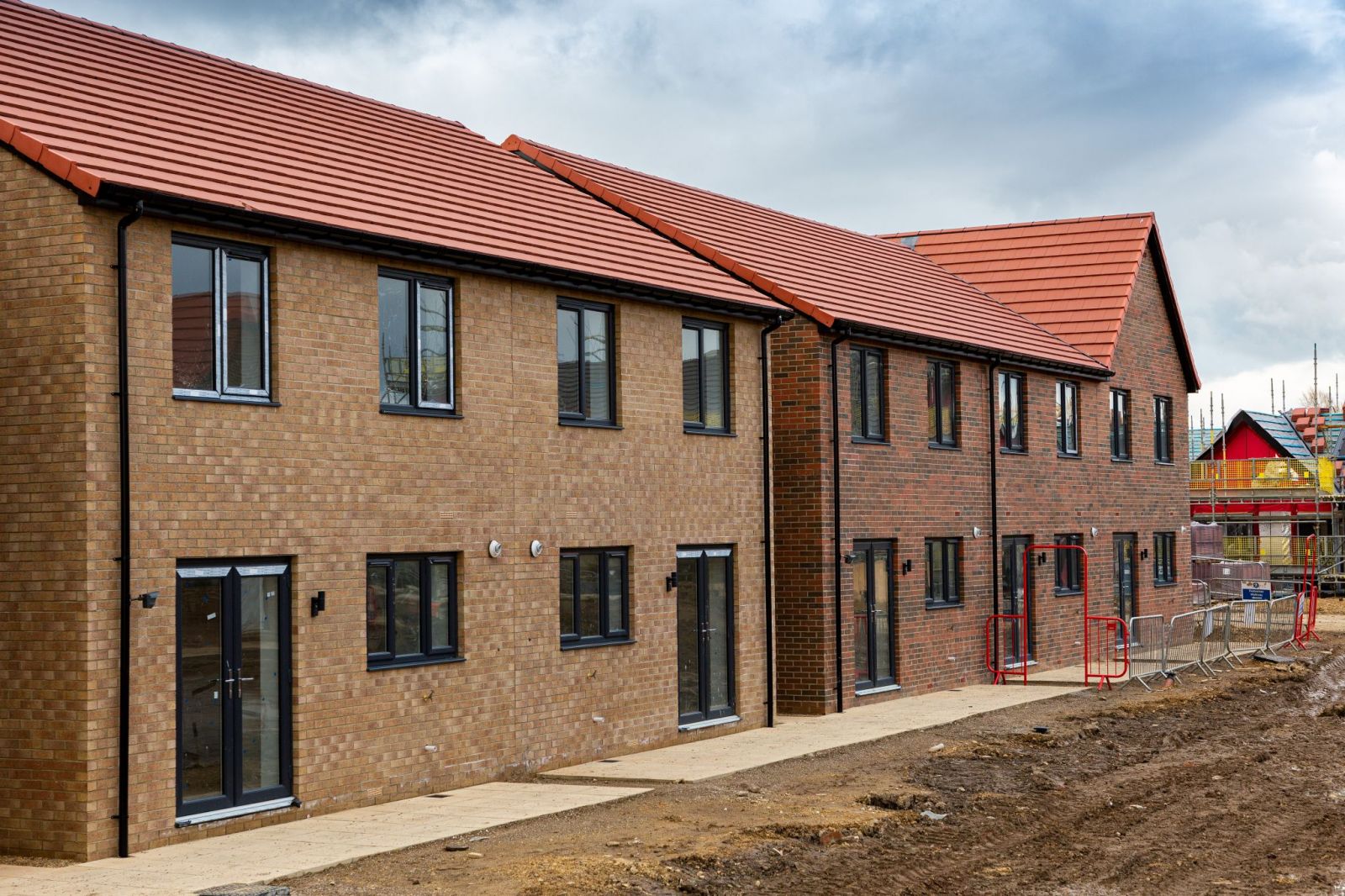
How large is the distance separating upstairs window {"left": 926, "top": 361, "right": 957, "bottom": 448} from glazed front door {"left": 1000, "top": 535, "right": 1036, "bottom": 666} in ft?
8.55

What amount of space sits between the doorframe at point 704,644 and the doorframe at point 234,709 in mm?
6151

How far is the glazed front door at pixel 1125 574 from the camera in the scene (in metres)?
31.4

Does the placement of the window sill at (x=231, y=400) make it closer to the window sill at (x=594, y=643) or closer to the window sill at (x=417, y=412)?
the window sill at (x=417, y=412)

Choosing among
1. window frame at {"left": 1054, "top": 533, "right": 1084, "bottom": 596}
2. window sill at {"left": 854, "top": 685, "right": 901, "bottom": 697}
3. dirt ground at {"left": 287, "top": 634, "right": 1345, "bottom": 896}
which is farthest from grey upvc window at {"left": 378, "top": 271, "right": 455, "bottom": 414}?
window frame at {"left": 1054, "top": 533, "right": 1084, "bottom": 596}

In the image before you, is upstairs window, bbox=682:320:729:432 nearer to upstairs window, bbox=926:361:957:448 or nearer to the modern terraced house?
the modern terraced house

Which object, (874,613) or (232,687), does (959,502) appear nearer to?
(874,613)

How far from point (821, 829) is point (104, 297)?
23.6 ft

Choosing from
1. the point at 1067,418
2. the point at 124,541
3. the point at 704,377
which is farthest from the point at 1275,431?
the point at 124,541

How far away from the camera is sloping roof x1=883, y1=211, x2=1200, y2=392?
31.4 m

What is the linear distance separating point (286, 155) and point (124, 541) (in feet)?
16.9

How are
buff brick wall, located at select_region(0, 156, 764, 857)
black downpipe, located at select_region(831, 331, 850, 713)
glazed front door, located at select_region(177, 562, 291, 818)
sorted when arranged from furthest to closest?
black downpipe, located at select_region(831, 331, 850, 713) → glazed front door, located at select_region(177, 562, 291, 818) → buff brick wall, located at select_region(0, 156, 764, 857)

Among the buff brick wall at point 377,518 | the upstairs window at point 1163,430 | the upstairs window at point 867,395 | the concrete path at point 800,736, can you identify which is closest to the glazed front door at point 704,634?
the buff brick wall at point 377,518

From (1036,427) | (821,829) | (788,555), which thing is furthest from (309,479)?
(1036,427)

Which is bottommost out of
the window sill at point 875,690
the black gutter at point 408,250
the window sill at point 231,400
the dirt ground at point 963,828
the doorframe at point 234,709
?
the dirt ground at point 963,828
